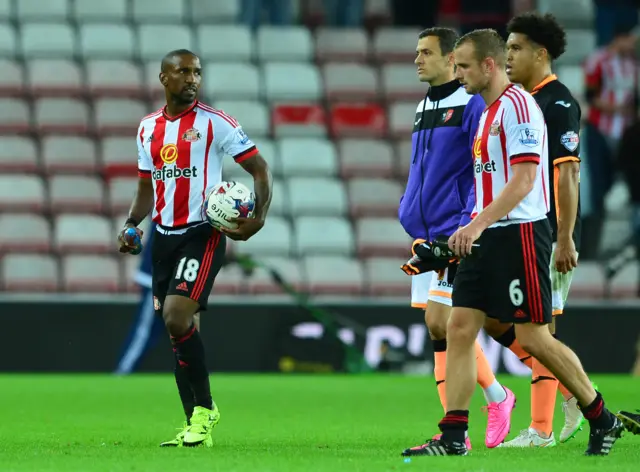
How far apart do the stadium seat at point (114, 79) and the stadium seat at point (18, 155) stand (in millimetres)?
1288

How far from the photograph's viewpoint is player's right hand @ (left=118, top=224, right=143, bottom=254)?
7.30 metres

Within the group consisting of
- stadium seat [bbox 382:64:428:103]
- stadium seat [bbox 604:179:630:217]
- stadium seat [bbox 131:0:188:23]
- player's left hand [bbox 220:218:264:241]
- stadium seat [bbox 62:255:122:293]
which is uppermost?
stadium seat [bbox 131:0:188:23]

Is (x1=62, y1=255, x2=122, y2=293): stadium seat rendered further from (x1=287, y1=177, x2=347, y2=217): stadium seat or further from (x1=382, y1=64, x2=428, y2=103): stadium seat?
(x1=382, y1=64, x2=428, y2=103): stadium seat

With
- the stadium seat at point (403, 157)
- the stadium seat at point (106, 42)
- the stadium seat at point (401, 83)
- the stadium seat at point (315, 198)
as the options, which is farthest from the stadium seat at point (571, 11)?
the stadium seat at point (106, 42)

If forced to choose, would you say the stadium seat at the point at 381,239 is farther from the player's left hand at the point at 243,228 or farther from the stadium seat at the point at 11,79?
the player's left hand at the point at 243,228

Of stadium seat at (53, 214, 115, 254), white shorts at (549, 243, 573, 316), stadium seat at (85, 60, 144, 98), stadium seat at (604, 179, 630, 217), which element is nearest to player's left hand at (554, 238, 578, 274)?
white shorts at (549, 243, 573, 316)

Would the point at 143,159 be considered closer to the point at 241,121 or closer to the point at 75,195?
the point at 75,195

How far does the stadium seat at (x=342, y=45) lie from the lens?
18.2m

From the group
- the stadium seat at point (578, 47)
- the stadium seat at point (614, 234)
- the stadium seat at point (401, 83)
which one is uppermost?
the stadium seat at point (578, 47)

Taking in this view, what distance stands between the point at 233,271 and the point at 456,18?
6354mm

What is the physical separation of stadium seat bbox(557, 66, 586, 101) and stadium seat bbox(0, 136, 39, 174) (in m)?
6.67

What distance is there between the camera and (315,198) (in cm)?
1603

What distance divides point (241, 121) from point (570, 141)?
9.97 meters

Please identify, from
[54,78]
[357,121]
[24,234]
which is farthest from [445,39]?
[54,78]
